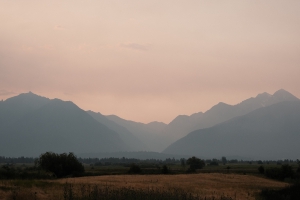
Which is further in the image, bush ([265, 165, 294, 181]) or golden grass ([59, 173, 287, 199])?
bush ([265, 165, 294, 181])

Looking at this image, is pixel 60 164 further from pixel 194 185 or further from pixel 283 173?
pixel 283 173

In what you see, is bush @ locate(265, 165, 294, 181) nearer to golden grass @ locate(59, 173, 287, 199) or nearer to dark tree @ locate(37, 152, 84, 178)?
golden grass @ locate(59, 173, 287, 199)

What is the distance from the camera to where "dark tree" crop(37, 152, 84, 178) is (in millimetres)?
73188

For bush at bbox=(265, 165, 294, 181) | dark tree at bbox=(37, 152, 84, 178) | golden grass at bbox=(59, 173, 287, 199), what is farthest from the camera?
bush at bbox=(265, 165, 294, 181)

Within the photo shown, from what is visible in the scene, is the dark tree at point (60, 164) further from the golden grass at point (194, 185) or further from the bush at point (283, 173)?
the bush at point (283, 173)

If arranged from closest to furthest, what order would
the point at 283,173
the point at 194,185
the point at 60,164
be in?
the point at 194,185
the point at 60,164
the point at 283,173

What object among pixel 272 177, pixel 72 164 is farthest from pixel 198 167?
pixel 72 164

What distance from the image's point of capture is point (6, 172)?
5647 centimetres

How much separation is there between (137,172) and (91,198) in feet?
172

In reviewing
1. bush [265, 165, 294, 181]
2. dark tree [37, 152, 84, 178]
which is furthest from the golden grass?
bush [265, 165, 294, 181]

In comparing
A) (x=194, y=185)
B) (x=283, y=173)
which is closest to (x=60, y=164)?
(x=194, y=185)

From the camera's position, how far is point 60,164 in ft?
242

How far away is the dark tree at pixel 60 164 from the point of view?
2881 inches

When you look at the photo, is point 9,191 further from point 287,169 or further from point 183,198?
point 287,169
